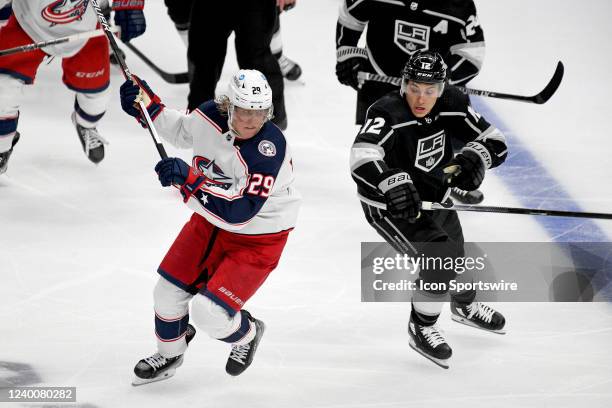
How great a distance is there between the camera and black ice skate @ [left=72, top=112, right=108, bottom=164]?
4.81 metres

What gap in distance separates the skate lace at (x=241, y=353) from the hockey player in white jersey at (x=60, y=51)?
1.68 meters

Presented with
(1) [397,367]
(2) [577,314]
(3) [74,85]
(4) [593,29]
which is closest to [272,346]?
(1) [397,367]

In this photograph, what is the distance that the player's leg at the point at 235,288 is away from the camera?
322 cm

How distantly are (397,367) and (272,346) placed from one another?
1.41 ft

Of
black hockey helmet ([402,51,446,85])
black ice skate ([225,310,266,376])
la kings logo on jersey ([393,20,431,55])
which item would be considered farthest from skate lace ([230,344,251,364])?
la kings logo on jersey ([393,20,431,55])

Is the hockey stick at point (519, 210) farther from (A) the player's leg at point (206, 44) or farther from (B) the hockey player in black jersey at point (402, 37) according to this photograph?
(A) the player's leg at point (206, 44)

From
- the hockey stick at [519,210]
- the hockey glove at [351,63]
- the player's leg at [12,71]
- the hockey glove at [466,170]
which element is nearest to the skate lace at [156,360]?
the hockey stick at [519,210]

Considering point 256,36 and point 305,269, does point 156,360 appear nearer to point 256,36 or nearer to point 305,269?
point 305,269

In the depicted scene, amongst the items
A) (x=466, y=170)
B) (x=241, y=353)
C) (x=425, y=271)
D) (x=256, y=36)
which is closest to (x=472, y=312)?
(x=425, y=271)

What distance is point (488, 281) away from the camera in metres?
4.14

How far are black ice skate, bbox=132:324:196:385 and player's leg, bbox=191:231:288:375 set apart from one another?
0.18 metres

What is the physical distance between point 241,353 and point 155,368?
0.27 m

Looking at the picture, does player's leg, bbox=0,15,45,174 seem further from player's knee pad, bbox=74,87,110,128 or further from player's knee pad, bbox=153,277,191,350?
player's knee pad, bbox=153,277,191,350

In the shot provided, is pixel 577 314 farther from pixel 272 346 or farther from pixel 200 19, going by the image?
pixel 200 19
